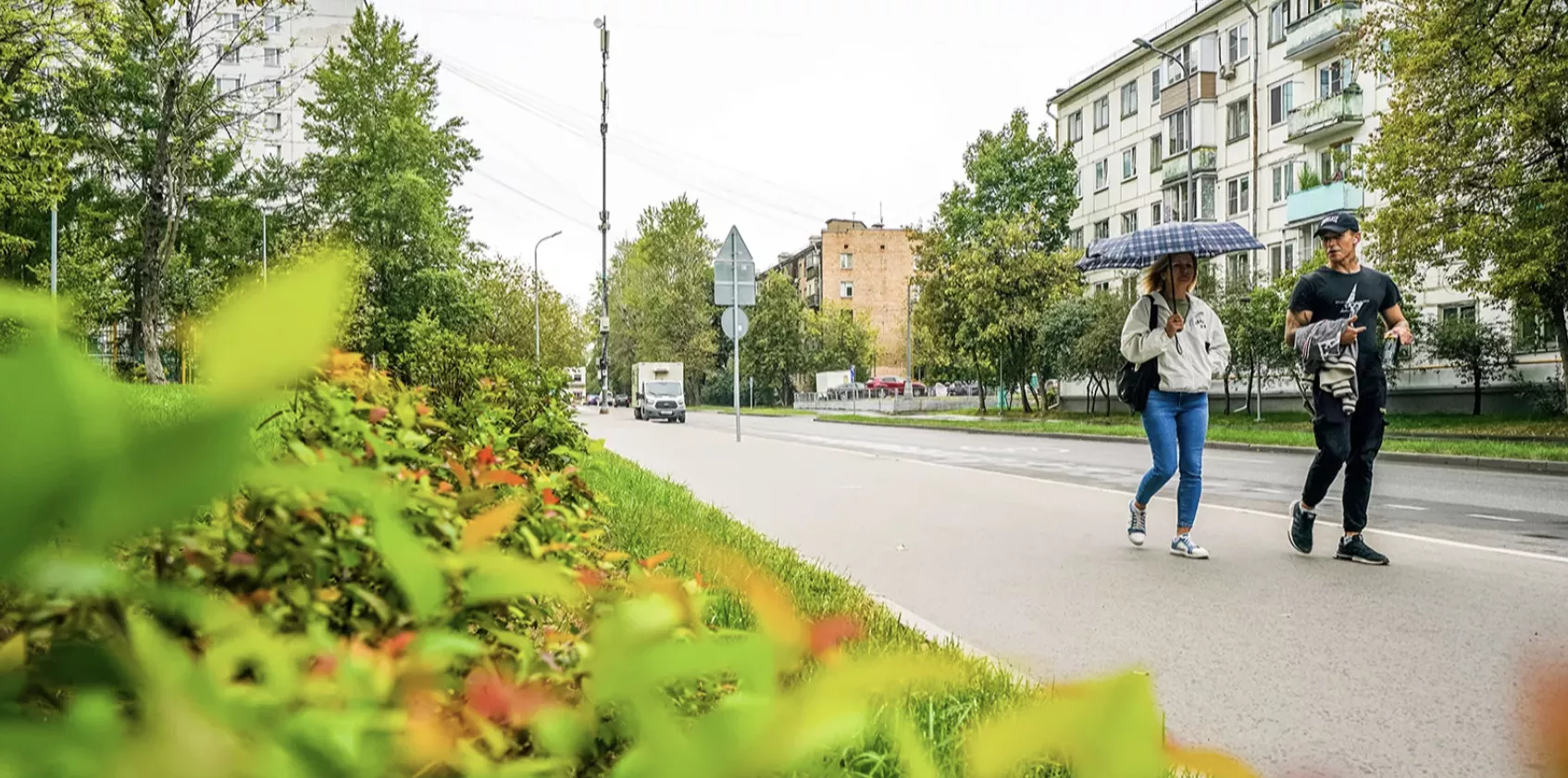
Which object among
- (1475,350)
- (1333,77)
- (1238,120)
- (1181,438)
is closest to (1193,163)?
(1238,120)

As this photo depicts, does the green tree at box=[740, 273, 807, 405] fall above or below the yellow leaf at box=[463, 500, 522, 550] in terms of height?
above

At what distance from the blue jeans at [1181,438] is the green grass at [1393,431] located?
10404 mm

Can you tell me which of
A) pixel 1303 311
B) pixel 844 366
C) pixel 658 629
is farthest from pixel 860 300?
pixel 658 629

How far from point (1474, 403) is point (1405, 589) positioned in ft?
95.0

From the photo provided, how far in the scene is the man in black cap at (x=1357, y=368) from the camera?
625cm

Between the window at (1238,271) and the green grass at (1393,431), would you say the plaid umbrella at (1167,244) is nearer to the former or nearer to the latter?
A: the green grass at (1393,431)

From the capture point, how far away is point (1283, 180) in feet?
130

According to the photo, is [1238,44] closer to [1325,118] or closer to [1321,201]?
[1325,118]

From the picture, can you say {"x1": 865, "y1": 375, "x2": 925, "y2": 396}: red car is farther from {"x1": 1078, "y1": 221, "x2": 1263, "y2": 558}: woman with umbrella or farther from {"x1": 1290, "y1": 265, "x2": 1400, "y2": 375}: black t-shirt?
{"x1": 1290, "y1": 265, "x2": 1400, "y2": 375}: black t-shirt

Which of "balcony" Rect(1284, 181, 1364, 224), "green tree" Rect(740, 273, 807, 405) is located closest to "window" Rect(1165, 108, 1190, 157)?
"balcony" Rect(1284, 181, 1364, 224)

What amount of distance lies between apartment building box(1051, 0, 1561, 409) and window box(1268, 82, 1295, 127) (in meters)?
0.04

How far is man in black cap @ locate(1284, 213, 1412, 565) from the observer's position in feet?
20.5

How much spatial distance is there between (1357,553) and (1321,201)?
33772 mm

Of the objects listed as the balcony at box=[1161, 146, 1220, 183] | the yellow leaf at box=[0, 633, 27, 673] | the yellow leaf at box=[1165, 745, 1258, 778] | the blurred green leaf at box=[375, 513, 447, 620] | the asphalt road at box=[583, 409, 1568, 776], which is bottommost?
the asphalt road at box=[583, 409, 1568, 776]
